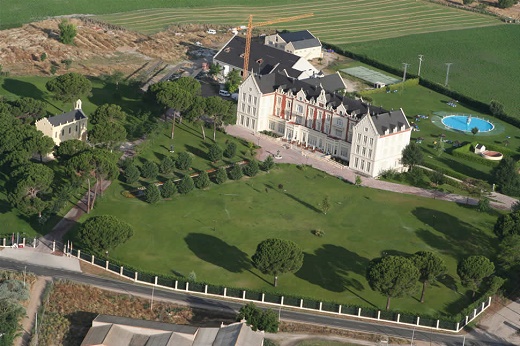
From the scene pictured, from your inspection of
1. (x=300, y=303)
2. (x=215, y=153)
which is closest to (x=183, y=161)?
(x=215, y=153)

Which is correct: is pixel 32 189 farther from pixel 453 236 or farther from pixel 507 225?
pixel 507 225

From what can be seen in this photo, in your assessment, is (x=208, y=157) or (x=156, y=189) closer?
(x=156, y=189)

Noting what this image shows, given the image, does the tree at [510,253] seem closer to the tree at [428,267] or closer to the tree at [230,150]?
the tree at [428,267]

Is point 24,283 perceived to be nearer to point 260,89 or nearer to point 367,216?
point 367,216

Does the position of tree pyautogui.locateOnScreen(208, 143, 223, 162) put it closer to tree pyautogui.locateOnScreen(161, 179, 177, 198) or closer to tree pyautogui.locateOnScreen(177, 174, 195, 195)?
tree pyautogui.locateOnScreen(177, 174, 195, 195)

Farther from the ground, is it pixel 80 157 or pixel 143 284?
pixel 80 157

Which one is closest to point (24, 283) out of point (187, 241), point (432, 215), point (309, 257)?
point (187, 241)
